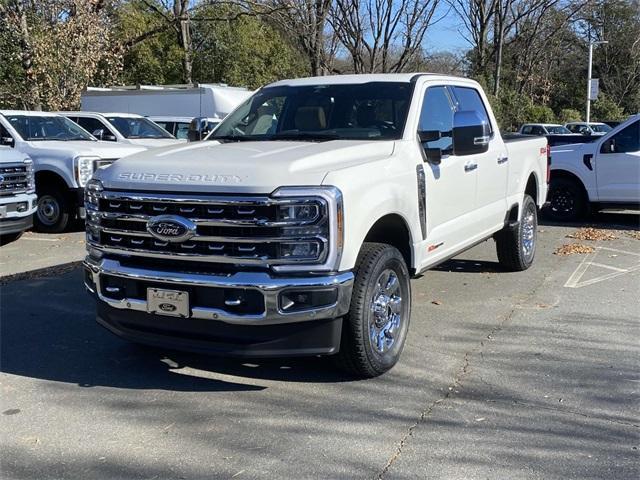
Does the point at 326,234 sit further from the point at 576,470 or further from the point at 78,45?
the point at 78,45

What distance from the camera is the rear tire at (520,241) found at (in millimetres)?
7754

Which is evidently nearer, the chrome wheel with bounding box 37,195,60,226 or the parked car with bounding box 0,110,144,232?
the parked car with bounding box 0,110,144,232

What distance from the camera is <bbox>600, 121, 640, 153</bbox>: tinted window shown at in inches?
446

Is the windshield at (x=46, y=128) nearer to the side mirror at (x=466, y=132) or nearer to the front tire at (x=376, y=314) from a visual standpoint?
the side mirror at (x=466, y=132)

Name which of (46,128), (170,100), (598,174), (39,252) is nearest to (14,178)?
(39,252)

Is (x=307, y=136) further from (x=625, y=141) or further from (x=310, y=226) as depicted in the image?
(x=625, y=141)

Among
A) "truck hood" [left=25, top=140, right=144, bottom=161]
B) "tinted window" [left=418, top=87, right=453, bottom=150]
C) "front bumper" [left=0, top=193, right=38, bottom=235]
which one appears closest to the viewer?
"tinted window" [left=418, top=87, right=453, bottom=150]

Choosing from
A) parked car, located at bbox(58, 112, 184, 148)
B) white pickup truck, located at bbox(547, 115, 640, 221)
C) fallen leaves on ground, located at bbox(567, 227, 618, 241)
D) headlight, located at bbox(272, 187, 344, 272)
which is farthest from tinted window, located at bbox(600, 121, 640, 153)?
headlight, located at bbox(272, 187, 344, 272)

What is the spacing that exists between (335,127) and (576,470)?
10.2ft

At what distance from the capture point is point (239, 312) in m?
4.11

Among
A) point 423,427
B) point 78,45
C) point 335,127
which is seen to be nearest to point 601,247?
point 335,127

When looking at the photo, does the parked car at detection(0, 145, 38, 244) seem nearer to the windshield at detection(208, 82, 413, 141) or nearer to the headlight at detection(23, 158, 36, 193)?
the headlight at detection(23, 158, 36, 193)

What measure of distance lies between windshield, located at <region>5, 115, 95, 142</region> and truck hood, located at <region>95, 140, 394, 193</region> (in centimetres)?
791

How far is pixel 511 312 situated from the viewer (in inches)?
252
